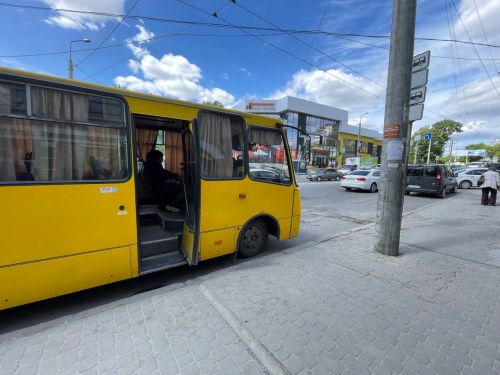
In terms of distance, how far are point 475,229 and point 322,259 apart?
5768 millimetres

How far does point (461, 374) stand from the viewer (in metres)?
2.07

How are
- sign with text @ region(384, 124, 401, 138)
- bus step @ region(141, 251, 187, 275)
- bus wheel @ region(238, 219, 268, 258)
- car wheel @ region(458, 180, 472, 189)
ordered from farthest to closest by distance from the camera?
car wheel @ region(458, 180, 472, 189), bus wheel @ region(238, 219, 268, 258), sign with text @ region(384, 124, 401, 138), bus step @ region(141, 251, 187, 275)

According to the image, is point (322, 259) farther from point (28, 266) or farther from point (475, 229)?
point (475, 229)

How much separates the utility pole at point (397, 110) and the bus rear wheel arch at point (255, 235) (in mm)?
2191

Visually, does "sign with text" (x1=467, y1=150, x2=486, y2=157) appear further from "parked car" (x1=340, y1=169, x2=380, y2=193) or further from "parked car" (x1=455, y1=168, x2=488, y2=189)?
"parked car" (x1=340, y1=169, x2=380, y2=193)

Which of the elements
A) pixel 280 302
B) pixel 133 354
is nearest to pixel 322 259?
pixel 280 302

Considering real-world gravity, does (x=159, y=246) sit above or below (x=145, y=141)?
below

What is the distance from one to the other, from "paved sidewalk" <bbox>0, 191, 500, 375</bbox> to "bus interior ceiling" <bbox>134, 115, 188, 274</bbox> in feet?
1.72

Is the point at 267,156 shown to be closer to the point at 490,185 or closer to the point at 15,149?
the point at 15,149

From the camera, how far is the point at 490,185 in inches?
421

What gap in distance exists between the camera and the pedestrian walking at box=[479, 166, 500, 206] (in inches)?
413

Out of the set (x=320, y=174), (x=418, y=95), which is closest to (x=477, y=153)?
(x=320, y=174)

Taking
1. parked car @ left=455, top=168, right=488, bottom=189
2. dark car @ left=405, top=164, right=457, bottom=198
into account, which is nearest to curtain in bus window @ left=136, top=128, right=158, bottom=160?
dark car @ left=405, top=164, right=457, bottom=198

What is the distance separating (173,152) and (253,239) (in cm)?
295
